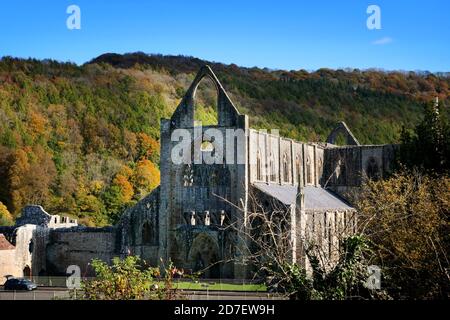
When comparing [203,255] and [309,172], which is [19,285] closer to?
[203,255]

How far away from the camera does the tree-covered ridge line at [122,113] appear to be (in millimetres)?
79875

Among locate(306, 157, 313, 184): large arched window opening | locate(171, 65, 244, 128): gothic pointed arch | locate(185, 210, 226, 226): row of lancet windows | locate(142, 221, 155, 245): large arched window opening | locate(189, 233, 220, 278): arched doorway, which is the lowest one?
locate(189, 233, 220, 278): arched doorway

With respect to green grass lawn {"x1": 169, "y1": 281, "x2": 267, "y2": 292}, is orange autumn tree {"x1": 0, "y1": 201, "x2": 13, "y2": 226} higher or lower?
higher

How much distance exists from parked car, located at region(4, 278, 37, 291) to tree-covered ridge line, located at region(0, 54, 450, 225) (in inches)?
1338

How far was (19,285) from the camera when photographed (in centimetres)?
3762

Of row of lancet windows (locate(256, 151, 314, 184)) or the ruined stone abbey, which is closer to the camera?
the ruined stone abbey

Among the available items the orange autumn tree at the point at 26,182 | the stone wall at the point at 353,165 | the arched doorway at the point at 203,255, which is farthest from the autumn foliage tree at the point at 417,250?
the orange autumn tree at the point at 26,182

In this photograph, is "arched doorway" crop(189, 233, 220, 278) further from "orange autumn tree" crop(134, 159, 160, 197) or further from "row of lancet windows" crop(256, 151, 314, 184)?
"orange autumn tree" crop(134, 159, 160, 197)

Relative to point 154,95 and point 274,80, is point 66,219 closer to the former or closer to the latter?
point 154,95

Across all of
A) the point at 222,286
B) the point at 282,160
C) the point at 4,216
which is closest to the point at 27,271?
the point at 222,286

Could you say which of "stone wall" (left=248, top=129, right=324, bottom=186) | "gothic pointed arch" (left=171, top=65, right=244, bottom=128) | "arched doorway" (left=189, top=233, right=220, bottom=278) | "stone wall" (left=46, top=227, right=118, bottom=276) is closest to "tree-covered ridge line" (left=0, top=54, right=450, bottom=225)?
"stone wall" (left=46, top=227, right=118, bottom=276)

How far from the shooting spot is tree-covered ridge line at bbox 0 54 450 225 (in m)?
79.9
